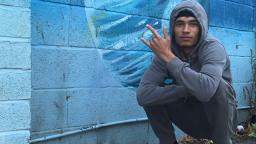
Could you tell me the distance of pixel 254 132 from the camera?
5.38 m

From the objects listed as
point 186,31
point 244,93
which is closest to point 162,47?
point 186,31

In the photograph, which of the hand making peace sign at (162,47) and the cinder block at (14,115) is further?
the hand making peace sign at (162,47)

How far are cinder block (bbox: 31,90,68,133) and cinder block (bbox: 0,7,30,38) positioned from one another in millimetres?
649

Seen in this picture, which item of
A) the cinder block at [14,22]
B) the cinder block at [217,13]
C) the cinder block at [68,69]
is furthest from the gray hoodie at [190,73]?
the cinder block at [217,13]

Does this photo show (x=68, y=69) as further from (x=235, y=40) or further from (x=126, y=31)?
(x=235, y=40)

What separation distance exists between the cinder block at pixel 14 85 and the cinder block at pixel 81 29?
788 millimetres

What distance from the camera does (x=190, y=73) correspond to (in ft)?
10.5

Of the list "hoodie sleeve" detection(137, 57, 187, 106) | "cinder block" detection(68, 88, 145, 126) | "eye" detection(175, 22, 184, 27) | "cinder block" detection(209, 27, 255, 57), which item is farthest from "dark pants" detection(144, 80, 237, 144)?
"cinder block" detection(209, 27, 255, 57)

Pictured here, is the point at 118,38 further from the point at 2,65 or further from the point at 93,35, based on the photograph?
the point at 2,65

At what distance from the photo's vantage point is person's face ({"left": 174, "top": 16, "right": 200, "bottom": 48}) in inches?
136

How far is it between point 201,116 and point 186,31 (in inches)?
24.0

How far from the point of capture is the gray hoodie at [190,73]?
320cm

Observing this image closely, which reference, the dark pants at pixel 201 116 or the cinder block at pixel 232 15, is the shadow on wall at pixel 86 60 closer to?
the dark pants at pixel 201 116

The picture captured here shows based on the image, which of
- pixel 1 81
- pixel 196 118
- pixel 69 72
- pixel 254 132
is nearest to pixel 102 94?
pixel 69 72
